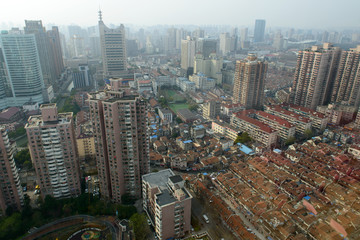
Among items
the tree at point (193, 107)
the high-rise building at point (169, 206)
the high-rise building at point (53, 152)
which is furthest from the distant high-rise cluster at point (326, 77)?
the high-rise building at point (53, 152)

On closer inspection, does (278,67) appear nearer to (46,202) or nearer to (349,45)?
(349,45)

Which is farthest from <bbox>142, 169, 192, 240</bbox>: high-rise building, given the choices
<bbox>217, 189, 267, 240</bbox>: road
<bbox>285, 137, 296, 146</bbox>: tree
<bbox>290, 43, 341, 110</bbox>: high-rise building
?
<bbox>290, 43, 341, 110</bbox>: high-rise building

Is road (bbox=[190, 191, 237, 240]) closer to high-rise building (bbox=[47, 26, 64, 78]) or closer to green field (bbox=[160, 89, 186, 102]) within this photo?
green field (bbox=[160, 89, 186, 102])

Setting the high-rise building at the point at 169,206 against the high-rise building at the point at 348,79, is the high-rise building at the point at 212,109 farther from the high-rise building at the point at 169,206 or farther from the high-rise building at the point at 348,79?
the high-rise building at the point at 169,206

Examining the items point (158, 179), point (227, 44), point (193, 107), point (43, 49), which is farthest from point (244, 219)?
point (227, 44)

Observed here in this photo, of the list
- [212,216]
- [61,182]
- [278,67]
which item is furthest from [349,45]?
[61,182]
